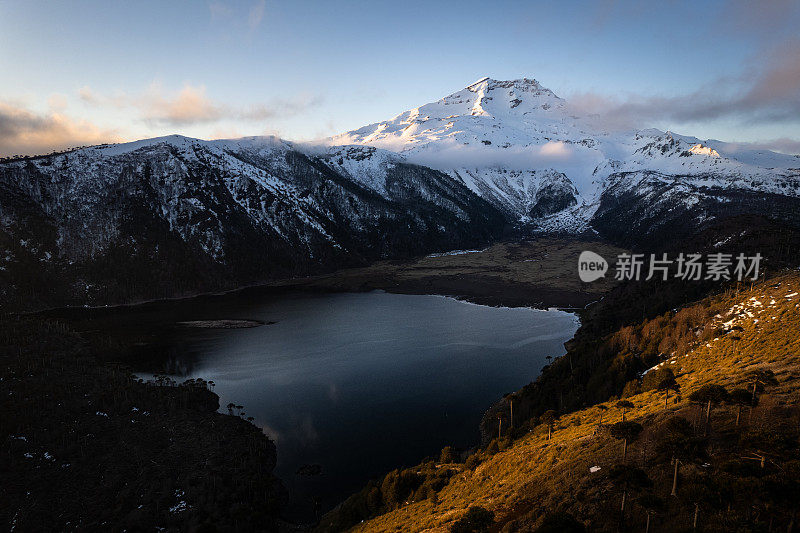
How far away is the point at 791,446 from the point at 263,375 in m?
91.8

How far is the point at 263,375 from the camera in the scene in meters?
96.9

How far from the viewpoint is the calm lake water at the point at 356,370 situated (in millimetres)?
65812

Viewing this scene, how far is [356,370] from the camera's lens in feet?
318

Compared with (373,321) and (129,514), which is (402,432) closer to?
(129,514)

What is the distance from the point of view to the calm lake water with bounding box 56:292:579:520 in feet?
216

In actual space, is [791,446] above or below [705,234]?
below

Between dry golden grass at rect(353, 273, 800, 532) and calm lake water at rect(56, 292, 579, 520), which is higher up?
dry golden grass at rect(353, 273, 800, 532)

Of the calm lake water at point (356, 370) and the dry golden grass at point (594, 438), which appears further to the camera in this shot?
the calm lake water at point (356, 370)

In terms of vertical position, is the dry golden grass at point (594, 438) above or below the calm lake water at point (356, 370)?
above

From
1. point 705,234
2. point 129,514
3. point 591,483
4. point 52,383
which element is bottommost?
point 129,514

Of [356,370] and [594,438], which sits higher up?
[594,438]

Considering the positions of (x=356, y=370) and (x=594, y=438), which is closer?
(x=594, y=438)

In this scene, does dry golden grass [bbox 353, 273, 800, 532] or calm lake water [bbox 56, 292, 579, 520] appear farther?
calm lake water [bbox 56, 292, 579, 520]

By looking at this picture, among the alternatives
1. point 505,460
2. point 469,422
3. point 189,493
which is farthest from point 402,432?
point 189,493
